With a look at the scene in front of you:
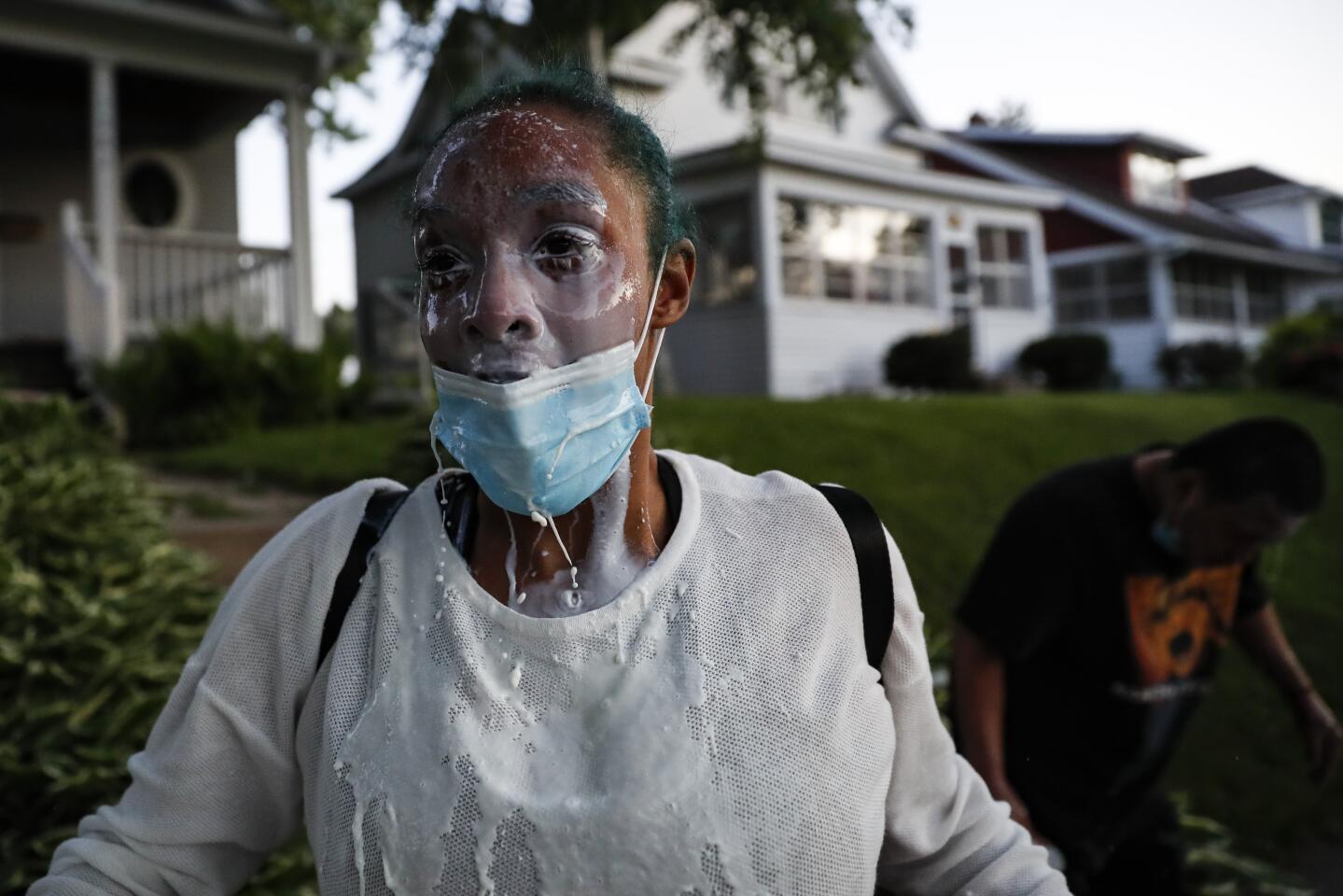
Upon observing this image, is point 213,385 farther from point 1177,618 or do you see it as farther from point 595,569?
point 595,569

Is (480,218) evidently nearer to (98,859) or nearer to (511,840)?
(511,840)

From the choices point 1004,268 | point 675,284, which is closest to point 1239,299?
point 1004,268

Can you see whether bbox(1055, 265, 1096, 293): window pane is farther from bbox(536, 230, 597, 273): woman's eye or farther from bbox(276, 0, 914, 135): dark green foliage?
bbox(536, 230, 597, 273): woman's eye

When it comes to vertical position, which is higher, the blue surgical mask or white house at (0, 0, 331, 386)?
white house at (0, 0, 331, 386)

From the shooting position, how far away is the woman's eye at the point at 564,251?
1.37 meters

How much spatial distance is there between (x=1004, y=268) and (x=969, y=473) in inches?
531

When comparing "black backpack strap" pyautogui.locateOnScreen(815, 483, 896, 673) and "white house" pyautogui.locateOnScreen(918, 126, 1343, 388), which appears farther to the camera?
"white house" pyautogui.locateOnScreen(918, 126, 1343, 388)

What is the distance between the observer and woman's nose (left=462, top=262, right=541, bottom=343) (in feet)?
4.28

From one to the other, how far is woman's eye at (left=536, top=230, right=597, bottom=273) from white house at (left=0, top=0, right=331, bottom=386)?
1007cm

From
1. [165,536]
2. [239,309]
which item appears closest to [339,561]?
[165,536]

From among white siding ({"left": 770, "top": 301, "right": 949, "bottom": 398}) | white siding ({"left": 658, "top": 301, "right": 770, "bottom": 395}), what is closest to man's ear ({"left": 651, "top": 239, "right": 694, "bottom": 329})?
white siding ({"left": 658, "top": 301, "right": 770, "bottom": 395})

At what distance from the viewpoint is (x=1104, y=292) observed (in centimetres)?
2628

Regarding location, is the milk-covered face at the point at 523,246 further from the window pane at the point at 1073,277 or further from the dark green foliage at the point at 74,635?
the window pane at the point at 1073,277

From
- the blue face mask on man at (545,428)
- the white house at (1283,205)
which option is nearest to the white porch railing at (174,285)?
the blue face mask on man at (545,428)
